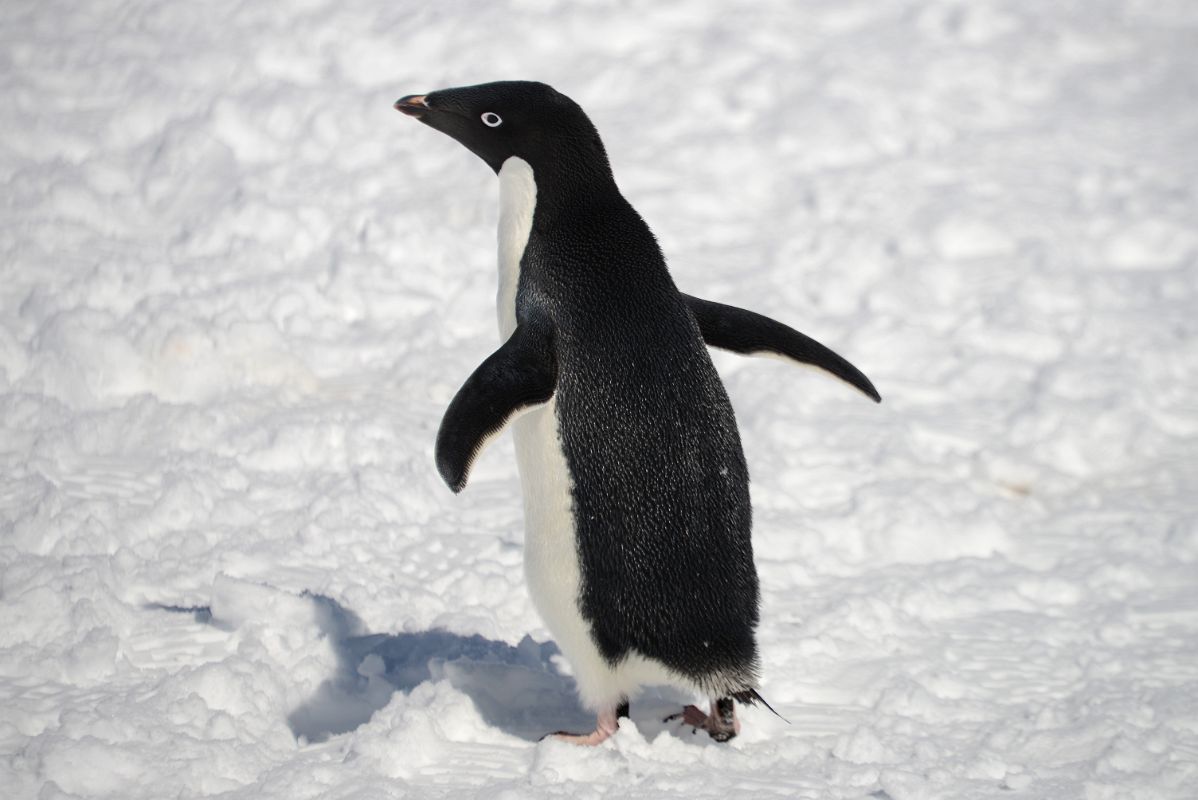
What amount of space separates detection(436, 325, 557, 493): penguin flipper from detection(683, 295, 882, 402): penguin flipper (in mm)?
412

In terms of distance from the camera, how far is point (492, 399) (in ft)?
7.13

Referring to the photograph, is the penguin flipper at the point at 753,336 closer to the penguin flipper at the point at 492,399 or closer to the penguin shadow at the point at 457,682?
the penguin flipper at the point at 492,399

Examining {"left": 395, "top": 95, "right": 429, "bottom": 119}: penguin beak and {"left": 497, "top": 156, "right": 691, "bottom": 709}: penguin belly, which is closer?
{"left": 497, "top": 156, "right": 691, "bottom": 709}: penguin belly

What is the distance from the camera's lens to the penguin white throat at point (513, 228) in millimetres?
2426

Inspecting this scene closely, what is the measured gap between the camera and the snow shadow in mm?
2506

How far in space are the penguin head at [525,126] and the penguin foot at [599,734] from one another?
1.02 metres

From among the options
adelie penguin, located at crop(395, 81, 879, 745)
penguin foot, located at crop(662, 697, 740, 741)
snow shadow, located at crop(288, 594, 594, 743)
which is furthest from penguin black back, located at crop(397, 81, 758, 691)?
snow shadow, located at crop(288, 594, 594, 743)

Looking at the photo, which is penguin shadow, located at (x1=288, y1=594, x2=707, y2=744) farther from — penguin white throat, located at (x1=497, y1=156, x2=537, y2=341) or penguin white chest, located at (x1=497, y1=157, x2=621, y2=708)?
penguin white throat, located at (x1=497, y1=156, x2=537, y2=341)

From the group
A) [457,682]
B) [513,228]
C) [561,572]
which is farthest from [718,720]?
[513,228]

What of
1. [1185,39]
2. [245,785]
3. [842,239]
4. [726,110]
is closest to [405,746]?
[245,785]

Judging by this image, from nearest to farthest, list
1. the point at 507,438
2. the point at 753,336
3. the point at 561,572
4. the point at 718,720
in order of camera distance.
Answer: the point at 561,572 < the point at 718,720 < the point at 753,336 < the point at 507,438

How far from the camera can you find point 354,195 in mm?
4820

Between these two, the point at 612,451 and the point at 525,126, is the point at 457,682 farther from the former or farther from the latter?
the point at 525,126

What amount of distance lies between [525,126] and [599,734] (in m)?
1.16
